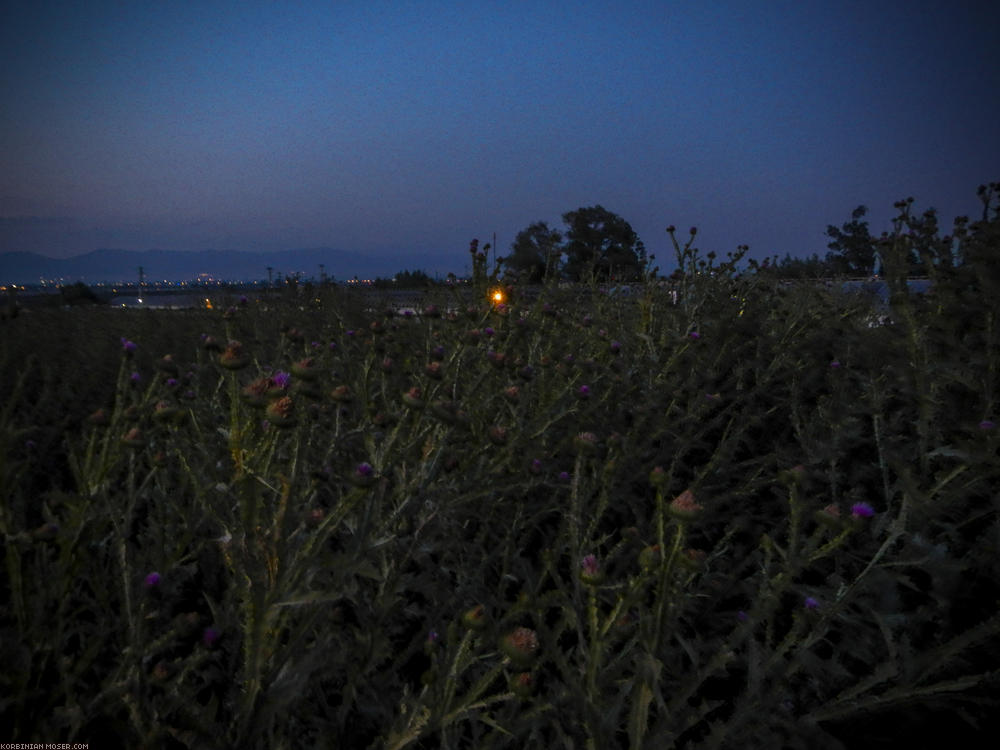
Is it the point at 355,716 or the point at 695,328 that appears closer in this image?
the point at 355,716

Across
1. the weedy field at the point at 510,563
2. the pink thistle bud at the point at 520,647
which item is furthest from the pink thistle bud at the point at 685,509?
the pink thistle bud at the point at 520,647

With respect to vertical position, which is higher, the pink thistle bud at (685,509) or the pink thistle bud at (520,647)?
the pink thistle bud at (685,509)

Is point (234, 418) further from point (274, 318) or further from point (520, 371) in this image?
point (274, 318)

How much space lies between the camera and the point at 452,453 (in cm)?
184

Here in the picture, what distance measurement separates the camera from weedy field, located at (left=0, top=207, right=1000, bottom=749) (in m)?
1.00

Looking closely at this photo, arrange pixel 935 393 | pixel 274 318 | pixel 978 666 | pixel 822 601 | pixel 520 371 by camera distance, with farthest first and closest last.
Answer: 1. pixel 274 318
2. pixel 520 371
3. pixel 935 393
4. pixel 978 666
5. pixel 822 601

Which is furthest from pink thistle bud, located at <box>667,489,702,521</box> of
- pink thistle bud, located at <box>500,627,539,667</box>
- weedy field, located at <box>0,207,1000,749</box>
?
pink thistle bud, located at <box>500,627,539,667</box>

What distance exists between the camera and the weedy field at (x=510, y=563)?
100 cm

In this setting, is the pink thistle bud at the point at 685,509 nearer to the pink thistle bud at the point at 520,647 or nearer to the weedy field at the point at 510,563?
the weedy field at the point at 510,563

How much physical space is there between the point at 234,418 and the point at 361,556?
1.20 feet

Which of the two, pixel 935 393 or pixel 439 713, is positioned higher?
pixel 935 393

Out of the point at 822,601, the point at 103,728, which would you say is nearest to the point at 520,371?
the point at 822,601

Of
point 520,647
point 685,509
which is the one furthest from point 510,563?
point 685,509

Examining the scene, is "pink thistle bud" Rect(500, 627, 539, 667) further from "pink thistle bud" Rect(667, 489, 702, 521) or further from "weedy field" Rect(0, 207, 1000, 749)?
"pink thistle bud" Rect(667, 489, 702, 521)
